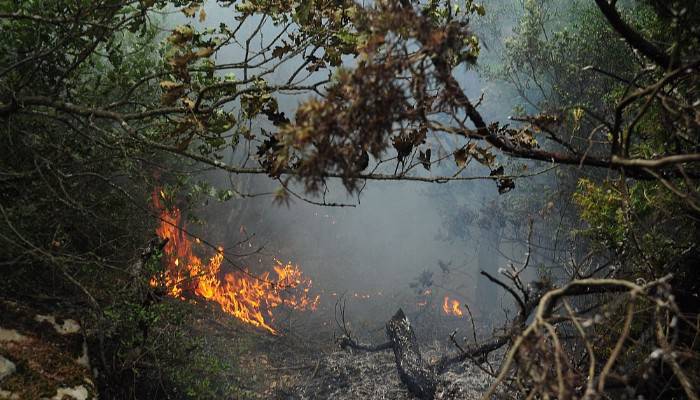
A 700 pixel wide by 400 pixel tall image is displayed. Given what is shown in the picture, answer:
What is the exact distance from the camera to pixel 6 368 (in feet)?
10.6

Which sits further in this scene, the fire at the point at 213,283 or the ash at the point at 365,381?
the fire at the point at 213,283

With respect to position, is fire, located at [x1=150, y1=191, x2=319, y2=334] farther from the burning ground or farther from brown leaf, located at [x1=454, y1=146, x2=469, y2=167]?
brown leaf, located at [x1=454, y1=146, x2=469, y2=167]

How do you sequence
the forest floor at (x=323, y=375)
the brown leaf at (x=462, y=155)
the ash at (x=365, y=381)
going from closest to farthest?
1. the brown leaf at (x=462, y=155)
2. the ash at (x=365, y=381)
3. the forest floor at (x=323, y=375)

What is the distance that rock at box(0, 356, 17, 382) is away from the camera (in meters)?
3.19

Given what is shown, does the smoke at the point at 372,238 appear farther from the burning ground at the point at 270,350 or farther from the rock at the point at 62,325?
the rock at the point at 62,325

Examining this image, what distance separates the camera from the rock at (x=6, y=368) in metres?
3.19

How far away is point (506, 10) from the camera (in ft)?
73.8

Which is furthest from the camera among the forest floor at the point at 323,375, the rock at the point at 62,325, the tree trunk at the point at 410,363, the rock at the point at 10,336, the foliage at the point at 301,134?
the forest floor at the point at 323,375

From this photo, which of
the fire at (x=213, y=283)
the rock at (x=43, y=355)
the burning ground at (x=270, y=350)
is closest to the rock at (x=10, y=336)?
the rock at (x=43, y=355)

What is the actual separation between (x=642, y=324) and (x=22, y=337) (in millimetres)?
6014

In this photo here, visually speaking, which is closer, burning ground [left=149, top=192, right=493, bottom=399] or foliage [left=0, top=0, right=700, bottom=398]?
foliage [left=0, top=0, right=700, bottom=398]

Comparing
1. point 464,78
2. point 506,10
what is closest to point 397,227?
point 464,78

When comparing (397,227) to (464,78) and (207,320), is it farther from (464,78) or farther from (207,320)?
(207,320)

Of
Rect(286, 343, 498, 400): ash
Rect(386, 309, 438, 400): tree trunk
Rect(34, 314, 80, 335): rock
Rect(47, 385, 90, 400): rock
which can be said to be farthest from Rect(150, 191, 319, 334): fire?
Rect(47, 385, 90, 400): rock
